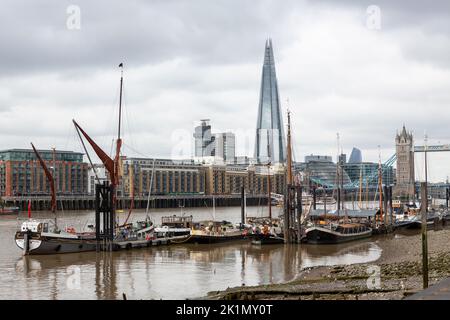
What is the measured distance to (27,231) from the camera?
5353 cm

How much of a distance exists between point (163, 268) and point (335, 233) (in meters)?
24.4

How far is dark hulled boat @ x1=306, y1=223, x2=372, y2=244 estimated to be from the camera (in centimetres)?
6200

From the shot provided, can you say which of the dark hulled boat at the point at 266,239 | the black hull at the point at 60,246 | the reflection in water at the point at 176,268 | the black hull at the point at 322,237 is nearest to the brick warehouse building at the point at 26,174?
the dark hulled boat at the point at 266,239

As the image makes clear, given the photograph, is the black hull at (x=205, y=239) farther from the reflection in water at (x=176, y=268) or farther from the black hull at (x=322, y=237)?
the black hull at (x=322, y=237)

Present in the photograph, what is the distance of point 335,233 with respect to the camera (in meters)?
63.5

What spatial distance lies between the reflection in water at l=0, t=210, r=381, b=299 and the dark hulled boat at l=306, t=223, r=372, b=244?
52.2 inches

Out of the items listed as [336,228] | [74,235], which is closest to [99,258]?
[74,235]

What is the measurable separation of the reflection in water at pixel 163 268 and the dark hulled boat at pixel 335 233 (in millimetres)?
1325

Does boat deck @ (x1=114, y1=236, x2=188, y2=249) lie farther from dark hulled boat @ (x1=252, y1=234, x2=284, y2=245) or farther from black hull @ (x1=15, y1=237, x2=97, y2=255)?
dark hulled boat @ (x1=252, y1=234, x2=284, y2=245)

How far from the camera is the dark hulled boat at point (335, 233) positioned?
203 feet
